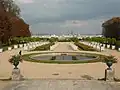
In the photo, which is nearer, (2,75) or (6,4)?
(2,75)

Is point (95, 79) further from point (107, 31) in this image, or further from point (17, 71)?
point (107, 31)

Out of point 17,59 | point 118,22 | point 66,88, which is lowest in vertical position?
point 66,88

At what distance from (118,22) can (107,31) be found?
22.0ft

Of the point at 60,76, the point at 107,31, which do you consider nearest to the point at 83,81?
the point at 60,76

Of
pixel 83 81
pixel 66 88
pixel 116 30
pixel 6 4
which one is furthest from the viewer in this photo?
pixel 116 30

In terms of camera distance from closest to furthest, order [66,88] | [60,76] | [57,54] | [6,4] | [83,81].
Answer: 1. [66,88]
2. [83,81]
3. [60,76]
4. [57,54]
5. [6,4]

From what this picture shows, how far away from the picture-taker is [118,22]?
219ft

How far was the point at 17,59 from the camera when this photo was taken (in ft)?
40.1

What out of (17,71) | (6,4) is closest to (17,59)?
(17,71)

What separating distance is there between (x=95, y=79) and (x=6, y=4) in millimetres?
44240

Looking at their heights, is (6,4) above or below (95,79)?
above

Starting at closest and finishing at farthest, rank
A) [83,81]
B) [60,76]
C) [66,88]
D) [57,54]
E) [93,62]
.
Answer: [66,88]
[83,81]
[60,76]
[93,62]
[57,54]

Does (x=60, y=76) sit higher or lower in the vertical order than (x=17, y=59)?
lower

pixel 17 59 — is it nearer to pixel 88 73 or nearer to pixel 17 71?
pixel 17 71
